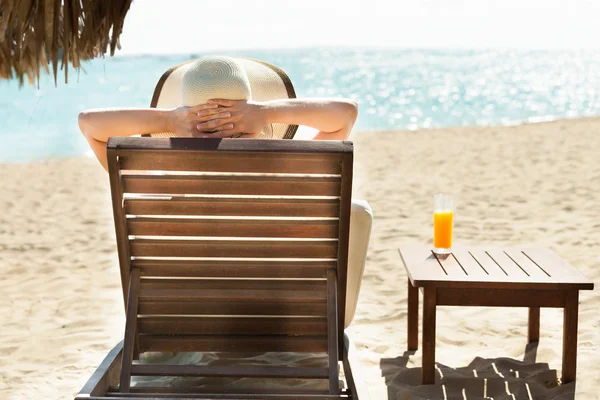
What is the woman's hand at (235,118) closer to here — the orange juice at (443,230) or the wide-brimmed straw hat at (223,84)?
the wide-brimmed straw hat at (223,84)

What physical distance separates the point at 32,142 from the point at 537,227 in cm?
1100

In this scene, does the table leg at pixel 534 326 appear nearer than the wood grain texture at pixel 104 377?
No

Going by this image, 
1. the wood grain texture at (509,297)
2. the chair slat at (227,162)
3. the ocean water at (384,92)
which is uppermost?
the chair slat at (227,162)

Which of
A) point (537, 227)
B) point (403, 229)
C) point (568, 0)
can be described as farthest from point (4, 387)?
point (568, 0)

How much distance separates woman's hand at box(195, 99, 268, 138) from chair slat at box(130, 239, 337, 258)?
1.04 ft

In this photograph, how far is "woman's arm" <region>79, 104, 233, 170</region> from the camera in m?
2.16

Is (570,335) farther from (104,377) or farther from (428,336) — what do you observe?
(104,377)

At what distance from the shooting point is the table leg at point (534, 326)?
286 centimetres

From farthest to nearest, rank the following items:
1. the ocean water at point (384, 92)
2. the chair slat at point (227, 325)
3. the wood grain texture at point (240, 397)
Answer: the ocean water at point (384, 92) < the chair slat at point (227, 325) < the wood grain texture at point (240, 397)

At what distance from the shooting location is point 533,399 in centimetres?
240

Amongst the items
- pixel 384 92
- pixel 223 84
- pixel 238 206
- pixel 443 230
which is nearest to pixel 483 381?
pixel 443 230

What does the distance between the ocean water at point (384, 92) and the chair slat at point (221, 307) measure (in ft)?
19.3

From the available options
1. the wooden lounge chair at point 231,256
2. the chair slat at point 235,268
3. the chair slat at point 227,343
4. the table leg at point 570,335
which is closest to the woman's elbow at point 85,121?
the wooden lounge chair at point 231,256

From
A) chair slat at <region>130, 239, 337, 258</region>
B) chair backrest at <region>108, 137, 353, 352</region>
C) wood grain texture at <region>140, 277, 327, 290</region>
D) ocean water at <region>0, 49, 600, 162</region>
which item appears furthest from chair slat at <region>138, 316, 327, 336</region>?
ocean water at <region>0, 49, 600, 162</region>
